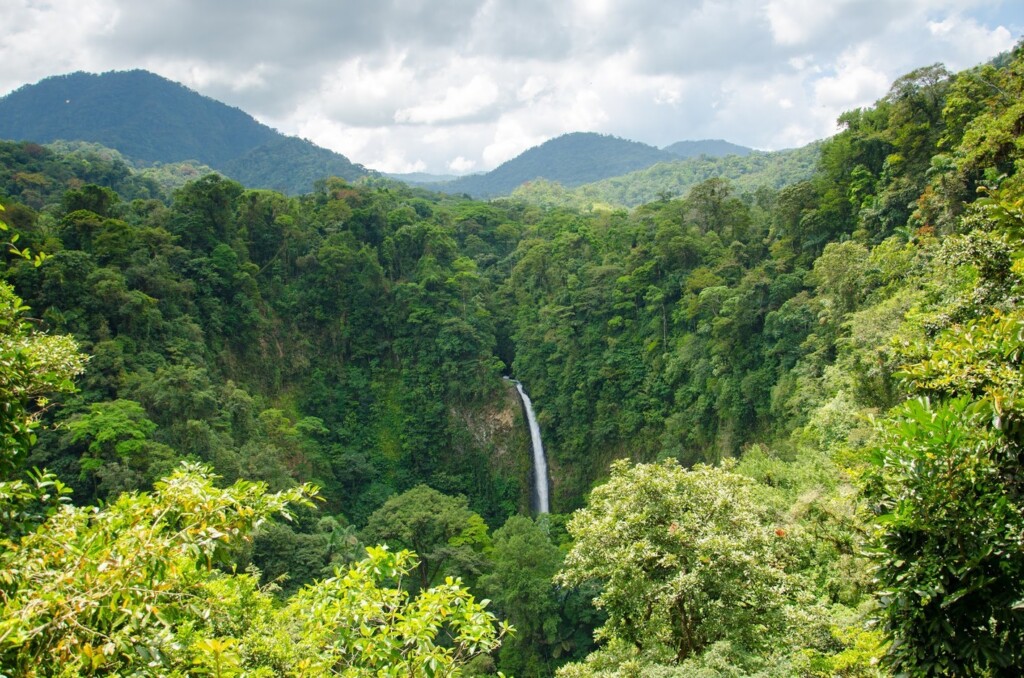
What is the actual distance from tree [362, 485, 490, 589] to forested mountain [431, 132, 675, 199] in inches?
4381

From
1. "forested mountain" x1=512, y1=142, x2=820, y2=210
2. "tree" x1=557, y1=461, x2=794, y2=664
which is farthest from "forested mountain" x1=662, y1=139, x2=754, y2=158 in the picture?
"tree" x1=557, y1=461, x2=794, y2=664

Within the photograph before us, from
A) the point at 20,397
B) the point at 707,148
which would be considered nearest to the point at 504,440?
the point at 20,397

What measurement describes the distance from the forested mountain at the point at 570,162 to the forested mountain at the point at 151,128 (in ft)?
157

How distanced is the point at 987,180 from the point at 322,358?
24.6 m

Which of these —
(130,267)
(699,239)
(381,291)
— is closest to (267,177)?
(381,291)

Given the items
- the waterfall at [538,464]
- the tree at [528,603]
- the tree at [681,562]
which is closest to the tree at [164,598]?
the tree at [681,562]

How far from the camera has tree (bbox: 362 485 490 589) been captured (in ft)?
58.5

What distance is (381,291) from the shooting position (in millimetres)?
28672

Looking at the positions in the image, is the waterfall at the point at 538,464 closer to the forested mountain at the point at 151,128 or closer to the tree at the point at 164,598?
the tree at the point at 164,598

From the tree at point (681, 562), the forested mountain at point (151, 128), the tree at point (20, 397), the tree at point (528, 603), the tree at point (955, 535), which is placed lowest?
the tree at point (528, 603)

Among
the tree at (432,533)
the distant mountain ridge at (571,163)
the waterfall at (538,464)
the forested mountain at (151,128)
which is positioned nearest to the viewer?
the tree at (432,533)

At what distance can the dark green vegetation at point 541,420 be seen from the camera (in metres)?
2.72

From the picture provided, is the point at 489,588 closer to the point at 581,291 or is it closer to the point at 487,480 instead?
the point at 487,480

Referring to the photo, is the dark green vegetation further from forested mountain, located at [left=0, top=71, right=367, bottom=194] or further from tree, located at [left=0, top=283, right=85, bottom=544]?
forested mountain, located at [left=0, top=71, right=367, bottom=194]
